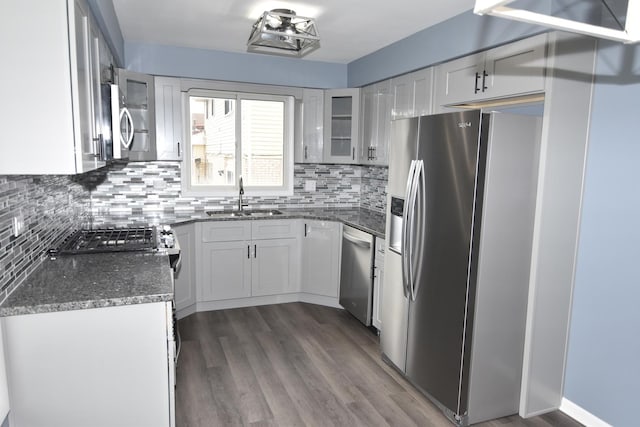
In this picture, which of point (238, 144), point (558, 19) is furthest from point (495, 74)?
point (238, 144)

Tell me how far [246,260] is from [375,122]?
1839 mm

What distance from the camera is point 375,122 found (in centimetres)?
434

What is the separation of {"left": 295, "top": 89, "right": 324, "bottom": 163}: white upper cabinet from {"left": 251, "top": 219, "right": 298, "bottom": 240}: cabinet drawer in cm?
77

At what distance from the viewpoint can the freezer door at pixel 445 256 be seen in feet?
8.05

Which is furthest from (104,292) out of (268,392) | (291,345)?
(291,345)

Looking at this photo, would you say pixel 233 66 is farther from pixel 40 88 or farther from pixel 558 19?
pixel 558 19

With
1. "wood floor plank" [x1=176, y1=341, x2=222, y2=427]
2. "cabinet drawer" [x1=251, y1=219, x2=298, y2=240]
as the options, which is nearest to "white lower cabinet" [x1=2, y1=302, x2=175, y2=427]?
"wood floor plank" [x1=176, y1=341, x2=222, y2=427]

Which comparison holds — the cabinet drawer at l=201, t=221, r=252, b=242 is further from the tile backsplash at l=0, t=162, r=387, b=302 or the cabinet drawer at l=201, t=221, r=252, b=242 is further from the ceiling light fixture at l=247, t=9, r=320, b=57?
the ceiling light fixture at l=247, t=9, r=320, b=57

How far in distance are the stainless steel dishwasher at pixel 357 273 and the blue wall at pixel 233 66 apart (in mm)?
1689

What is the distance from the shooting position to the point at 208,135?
4.64 meters

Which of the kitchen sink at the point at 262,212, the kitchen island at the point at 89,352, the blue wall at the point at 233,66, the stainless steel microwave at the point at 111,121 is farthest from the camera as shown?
the kitchen sink at the point at 262,212

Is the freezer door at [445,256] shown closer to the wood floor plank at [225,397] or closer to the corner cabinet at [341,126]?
the wood floor plank at [225,397]

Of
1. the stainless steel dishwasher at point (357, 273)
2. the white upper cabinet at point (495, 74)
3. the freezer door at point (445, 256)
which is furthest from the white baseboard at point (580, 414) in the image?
the white upper cabinet at point (495, 74)

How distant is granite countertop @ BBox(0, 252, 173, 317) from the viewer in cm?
183
